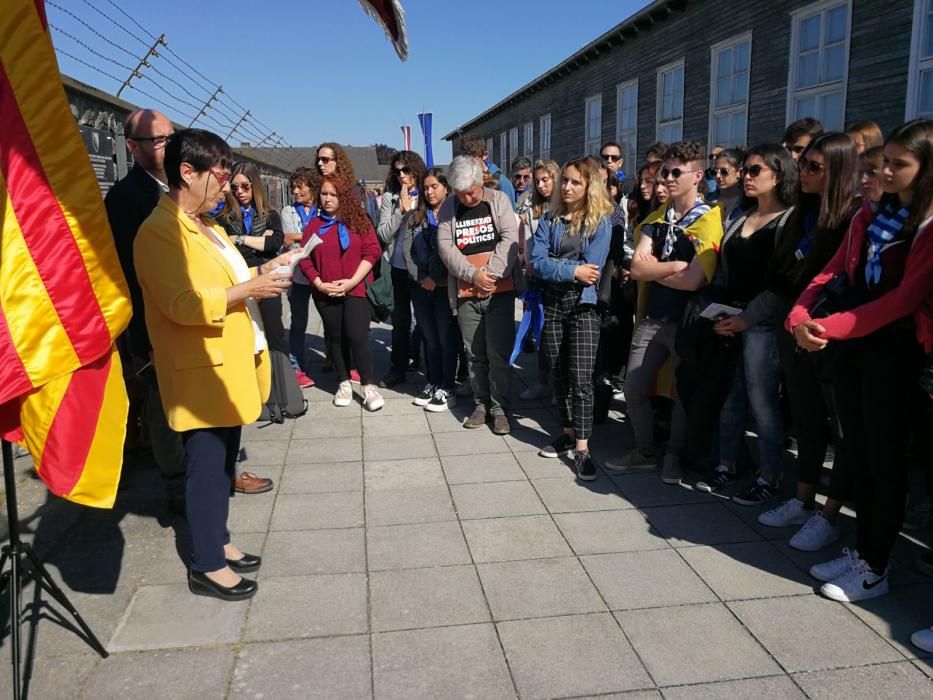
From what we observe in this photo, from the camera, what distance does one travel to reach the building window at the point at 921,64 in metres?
7.62

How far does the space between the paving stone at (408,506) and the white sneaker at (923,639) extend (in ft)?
6.90

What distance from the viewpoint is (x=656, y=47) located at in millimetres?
13742

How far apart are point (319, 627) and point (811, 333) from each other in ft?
7.65

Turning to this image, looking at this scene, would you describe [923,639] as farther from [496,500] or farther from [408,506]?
[408,506]

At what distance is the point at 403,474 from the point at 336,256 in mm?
2155

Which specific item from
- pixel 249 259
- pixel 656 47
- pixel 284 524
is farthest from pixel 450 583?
pixel 656 47

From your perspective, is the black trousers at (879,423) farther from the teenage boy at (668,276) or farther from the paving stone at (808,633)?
A: the teenage boy at (668,276)

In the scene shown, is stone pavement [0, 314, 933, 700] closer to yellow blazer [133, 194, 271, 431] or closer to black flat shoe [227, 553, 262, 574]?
black flat shoe [227, 553, 262, 574]

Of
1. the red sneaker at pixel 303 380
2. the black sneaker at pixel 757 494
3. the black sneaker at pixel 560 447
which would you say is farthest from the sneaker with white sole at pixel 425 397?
the black sneaker at pixel 757 494

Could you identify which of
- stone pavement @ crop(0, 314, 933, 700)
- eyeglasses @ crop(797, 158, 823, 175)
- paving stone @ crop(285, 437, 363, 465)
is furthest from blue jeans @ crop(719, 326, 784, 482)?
paving stone @ crop(285, 437, 363, 465)

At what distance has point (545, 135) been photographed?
21.6 meters

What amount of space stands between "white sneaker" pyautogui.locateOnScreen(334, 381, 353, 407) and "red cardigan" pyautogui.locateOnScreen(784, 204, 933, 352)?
381 cm

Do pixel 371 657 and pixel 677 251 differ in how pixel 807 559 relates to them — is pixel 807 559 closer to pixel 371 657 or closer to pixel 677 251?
pixel 677 251

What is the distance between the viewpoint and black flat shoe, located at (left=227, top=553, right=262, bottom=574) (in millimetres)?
3291
